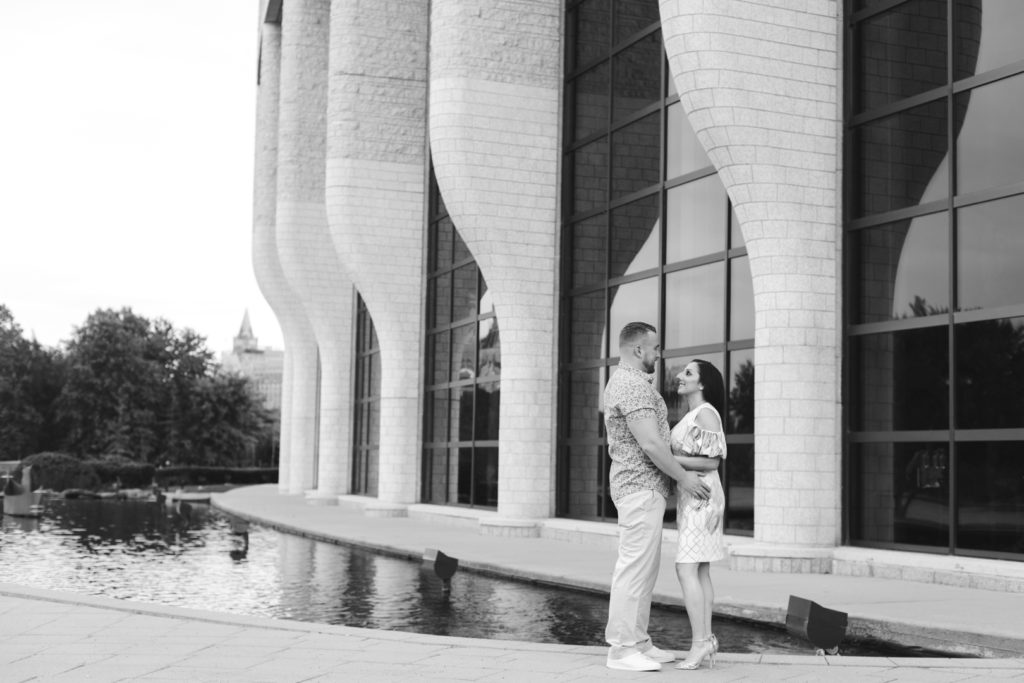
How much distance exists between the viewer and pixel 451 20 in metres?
22.1

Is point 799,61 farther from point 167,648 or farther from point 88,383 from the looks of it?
point 88,383

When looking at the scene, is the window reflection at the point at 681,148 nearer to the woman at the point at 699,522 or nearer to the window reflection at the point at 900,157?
the window reflection at the point at 900,157

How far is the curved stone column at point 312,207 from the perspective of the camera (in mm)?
35906

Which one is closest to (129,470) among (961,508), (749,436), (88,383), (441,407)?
(88,383)

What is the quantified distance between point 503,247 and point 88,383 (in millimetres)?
48644

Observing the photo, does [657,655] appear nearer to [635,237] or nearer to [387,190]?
[635,237]

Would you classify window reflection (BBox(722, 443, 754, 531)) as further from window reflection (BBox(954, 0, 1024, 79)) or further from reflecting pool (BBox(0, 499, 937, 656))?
window reflection (BBox(954, 0, 1024, 79))

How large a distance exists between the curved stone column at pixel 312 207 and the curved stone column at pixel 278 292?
326 cm

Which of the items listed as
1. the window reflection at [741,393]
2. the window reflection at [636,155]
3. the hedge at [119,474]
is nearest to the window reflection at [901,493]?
the window reflection at [741,393]

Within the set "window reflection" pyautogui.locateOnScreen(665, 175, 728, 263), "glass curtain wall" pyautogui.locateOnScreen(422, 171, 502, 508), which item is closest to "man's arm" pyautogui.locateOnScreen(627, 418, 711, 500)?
"window reflection" pyautogui.locateOnScreen(665, 175, 728, 263)

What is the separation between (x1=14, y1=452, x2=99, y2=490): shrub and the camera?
5119cm

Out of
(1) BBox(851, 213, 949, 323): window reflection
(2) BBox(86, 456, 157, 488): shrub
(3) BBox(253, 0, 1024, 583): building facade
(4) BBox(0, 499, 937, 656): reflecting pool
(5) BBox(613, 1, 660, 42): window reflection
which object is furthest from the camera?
(2) BBox(86, 456, 157, 488): shrub

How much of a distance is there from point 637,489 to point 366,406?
2966 centimetres

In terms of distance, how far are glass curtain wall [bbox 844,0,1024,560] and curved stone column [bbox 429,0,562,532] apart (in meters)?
7.77
